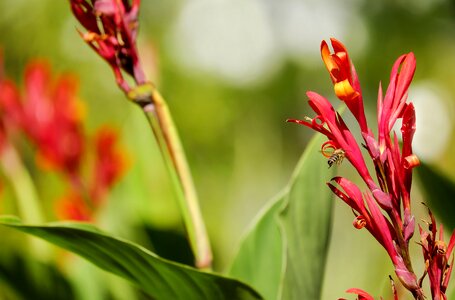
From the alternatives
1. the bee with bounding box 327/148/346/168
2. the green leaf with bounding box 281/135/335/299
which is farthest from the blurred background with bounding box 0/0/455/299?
the bee with bounding box 327/148/346/168

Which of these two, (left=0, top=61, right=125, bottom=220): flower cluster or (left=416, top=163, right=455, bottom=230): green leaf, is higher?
(left=0, top=61, right=125, bottom=220): flower cluster

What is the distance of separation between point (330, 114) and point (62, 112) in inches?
19.9

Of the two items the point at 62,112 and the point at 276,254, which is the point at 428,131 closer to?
the point at 62,112

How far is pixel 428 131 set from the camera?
1903mm

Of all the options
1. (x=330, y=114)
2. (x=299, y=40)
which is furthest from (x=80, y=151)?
(x=299, y=40)

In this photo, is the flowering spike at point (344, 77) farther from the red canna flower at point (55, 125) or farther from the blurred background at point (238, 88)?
the red canna flower at point (55, 125)

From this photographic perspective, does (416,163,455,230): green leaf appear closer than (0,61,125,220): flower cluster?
Yes

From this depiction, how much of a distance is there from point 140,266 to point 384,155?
15 centimetres

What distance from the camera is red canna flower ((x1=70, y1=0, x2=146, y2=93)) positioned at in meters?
0.40

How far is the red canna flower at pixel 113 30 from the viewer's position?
404 mm

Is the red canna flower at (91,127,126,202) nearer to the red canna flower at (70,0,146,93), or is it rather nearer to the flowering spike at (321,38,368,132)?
the red canna flower at (70,0,146,93)

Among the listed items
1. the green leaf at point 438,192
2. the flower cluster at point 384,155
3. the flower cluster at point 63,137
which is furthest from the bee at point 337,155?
the flower cluster at point 63,137

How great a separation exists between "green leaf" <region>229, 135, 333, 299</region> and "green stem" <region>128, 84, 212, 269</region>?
5cm

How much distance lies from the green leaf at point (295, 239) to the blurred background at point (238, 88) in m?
0.02
